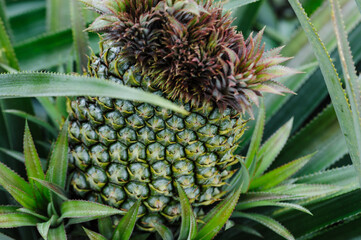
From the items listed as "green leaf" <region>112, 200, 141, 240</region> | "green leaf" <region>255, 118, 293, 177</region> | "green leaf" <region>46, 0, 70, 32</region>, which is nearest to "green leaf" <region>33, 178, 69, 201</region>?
"green leaf" <region>112, 200, 141, 240</region>

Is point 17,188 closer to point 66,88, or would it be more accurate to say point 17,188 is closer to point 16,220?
point 16,220

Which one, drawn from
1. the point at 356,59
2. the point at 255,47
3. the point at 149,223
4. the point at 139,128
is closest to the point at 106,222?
the point at 149,223

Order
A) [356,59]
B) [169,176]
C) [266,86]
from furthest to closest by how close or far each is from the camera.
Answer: [356,59], [169,176], [266,86]

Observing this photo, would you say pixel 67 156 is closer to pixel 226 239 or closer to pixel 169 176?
pixel 169 176

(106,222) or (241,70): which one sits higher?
(241,70)

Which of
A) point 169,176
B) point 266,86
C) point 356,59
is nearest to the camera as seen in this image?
point 266,86

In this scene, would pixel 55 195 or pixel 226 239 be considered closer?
pixel 55 195

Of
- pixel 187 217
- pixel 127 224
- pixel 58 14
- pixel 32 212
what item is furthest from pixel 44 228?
pixel 58 14

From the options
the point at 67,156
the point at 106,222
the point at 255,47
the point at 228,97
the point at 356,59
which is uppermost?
the point at 356,59
